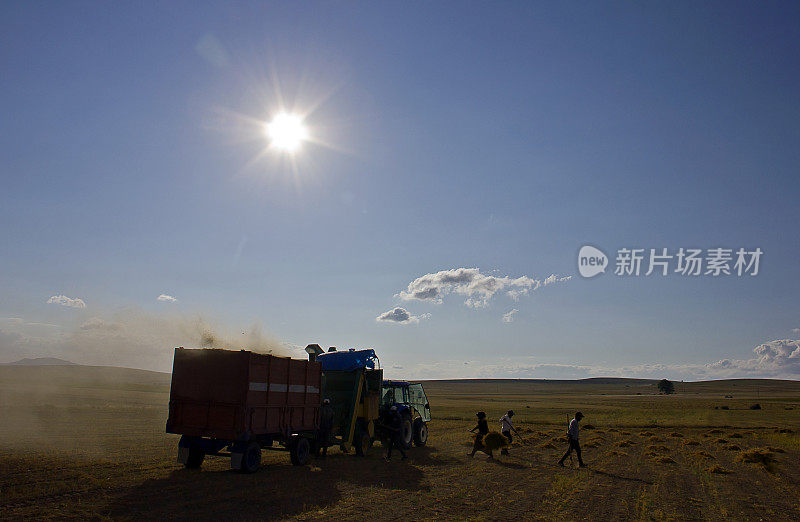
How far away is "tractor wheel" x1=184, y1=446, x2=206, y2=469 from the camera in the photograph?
53.7ft

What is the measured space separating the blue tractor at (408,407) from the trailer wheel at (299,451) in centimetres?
418

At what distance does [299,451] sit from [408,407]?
6.82m

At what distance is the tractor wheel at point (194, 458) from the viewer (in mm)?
16375

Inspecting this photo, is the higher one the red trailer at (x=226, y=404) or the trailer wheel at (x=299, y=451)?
the red trailer at (x=226, y=404)

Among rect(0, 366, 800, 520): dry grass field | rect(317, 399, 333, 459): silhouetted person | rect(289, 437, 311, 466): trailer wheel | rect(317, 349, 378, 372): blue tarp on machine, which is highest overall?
rect(317, 349, 378, 372): blue tarp on machine

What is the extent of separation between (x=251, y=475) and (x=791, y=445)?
92.3 ft

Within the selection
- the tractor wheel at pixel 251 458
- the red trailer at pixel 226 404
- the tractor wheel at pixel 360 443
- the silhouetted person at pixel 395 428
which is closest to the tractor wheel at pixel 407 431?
the silhouetted person at pixel 395 428

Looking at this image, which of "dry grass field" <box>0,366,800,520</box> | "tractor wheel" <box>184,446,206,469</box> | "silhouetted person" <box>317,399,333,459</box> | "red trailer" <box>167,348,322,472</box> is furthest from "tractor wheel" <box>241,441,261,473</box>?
"silhouetted person" <box>317,399,333,459</box>

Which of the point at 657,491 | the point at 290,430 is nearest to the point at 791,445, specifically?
the point at 657,491

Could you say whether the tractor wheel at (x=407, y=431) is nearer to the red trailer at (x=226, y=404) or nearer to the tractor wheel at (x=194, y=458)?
the red trailer at (x=226, y=404)

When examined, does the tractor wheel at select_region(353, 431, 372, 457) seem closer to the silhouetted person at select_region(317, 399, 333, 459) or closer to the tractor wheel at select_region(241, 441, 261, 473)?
the silhouetted person at select_region(317, 399, 333, 459)

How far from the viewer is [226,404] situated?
A: 1597cm

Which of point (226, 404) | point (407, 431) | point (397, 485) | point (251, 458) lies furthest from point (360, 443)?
point (226, 404)

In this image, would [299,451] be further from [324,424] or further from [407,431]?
[407,431]
